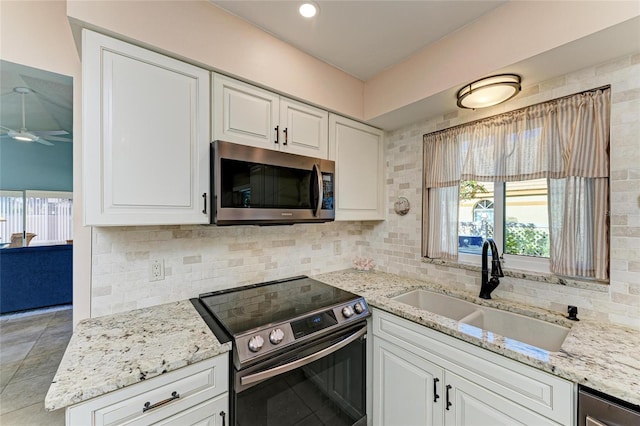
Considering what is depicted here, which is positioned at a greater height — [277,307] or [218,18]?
[218,18]

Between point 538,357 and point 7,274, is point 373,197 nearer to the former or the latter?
point 538,357

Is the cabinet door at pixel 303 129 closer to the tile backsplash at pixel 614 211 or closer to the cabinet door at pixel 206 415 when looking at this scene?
the tile backsplash at pixel 614 211

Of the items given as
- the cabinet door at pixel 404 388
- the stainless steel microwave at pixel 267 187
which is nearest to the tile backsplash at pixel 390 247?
the stainless steel microwave at pixel 267 187

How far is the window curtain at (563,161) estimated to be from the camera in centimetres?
129

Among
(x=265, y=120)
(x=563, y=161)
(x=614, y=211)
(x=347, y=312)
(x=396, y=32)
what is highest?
(x=396, y=32)

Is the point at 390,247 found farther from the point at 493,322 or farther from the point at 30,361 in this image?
the point at 30,361

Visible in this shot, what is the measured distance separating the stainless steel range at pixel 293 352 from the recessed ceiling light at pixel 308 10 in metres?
1.61

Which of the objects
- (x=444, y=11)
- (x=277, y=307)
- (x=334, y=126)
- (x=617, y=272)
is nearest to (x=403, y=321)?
(x=277, y=307)

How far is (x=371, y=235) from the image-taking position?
2.49 m

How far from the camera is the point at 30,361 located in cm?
253

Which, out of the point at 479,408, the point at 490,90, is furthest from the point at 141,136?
the point at 479,408

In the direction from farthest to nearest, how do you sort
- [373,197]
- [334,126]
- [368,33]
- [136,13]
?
1. [373,197]
2. [334,126]
3. [368,33]
4. [136,13]

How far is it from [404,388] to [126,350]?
1.36 metres

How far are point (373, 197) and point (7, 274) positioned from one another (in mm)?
5133
